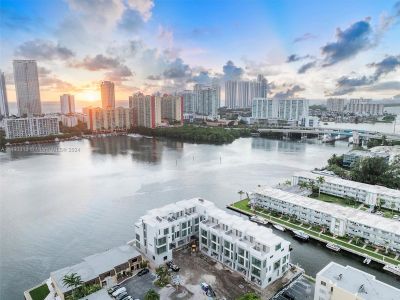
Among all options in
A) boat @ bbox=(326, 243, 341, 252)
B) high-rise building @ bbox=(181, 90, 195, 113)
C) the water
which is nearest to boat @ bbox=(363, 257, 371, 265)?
the water

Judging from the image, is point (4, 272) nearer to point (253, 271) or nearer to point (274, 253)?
point (253, 271)

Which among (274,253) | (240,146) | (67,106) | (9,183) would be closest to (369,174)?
(274,253)

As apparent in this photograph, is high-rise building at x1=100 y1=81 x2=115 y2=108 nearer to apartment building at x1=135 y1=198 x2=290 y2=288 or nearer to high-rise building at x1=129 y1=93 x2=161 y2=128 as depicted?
high-rise building at x1=129 y1=93 x2=161 y2=128

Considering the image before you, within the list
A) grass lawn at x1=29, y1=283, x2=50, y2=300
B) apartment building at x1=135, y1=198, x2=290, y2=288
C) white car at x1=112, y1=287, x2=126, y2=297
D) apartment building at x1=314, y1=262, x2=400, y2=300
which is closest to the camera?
apartment building at x1=314, y1=262, x2=400, y2=300

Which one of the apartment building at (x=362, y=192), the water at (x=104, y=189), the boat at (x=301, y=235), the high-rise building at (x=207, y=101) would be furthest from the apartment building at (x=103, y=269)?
the high-rise building at (x=207, y=101)

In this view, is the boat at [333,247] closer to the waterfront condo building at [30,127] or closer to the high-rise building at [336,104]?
the waterfront condo building at [30,127]

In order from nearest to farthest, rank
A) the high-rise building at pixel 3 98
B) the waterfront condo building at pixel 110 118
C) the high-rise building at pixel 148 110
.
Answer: the waterfront condo building at pixel 110 118
the high-rise building at pixel 148 110
the high-rise building at pixel 3 98
